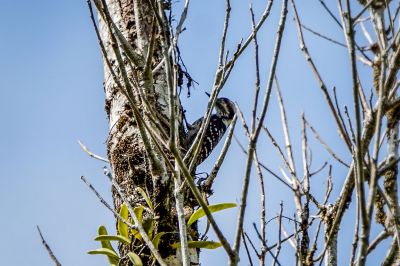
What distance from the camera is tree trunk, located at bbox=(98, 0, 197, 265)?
9.88 feet

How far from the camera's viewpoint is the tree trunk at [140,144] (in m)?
3.01

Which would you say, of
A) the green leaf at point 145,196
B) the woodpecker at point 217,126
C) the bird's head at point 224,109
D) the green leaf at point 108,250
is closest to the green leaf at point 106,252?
the green leaf at point 108,250

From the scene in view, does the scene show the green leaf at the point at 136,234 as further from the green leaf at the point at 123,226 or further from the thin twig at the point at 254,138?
the thin twig at the point at 254,138

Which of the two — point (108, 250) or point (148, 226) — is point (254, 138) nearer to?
point (148, 226)

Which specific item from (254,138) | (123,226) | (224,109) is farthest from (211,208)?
(224,109)

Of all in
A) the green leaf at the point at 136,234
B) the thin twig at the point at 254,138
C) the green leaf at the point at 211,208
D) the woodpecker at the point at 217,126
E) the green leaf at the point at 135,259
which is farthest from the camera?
the woodpecker at the point at 217,126

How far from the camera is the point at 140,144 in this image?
11.1 feet

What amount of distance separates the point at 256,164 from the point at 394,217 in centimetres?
109

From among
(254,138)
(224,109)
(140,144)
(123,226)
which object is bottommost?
(254,138)

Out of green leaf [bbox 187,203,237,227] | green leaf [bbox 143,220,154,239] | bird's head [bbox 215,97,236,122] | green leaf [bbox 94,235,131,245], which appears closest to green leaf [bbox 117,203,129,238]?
green leaf [bbox 94,235,131,245]

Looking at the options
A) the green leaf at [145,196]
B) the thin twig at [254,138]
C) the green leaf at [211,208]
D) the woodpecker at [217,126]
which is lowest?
the thin twig at [254,138]

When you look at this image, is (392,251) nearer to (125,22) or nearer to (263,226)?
(263,226)

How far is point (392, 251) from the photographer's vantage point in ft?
6.37

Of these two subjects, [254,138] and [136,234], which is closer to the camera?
[254,138]
